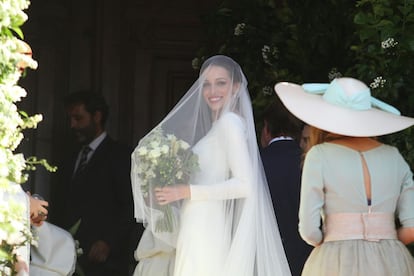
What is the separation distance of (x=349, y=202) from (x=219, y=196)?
118 centimetres

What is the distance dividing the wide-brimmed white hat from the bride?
0.83 metres

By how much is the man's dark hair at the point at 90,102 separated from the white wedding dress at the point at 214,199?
2.46m

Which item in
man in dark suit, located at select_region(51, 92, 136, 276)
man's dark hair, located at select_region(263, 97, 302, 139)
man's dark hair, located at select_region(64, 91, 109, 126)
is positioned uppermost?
man's dark hair, located at select_region(64, 91, 109, 126)

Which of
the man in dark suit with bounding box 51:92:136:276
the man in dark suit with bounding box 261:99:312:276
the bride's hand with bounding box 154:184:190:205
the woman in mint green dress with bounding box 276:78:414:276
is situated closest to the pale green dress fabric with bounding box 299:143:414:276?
the woman in mint green dress with bounding box 276:78:414:276

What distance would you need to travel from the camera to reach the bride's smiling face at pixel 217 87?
6.62 meters

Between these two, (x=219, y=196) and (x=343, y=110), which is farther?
(x=219, y=196)

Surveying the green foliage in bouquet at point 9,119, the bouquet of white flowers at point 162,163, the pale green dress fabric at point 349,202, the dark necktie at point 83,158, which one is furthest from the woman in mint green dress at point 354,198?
the dark necktie at point 83,158

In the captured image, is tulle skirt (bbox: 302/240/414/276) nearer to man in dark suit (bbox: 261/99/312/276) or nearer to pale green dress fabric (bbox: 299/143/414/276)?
pale green dress fabric (bbox: 299/143/414/276)

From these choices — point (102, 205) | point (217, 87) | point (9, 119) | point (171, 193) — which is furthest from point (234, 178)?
point (102, 205)

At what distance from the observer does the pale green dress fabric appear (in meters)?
5.38

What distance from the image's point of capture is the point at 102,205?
8.52 meters

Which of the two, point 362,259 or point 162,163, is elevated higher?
point 162,163

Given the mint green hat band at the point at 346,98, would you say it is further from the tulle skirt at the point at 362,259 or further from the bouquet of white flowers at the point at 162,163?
the bouquet of white flowers at the point at 162,163

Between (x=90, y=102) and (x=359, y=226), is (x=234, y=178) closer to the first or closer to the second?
(x=359, y=226)
